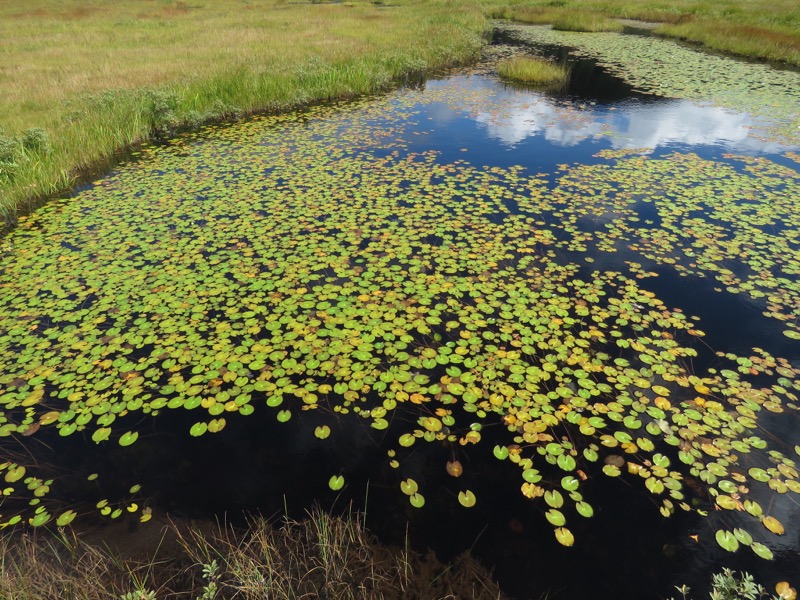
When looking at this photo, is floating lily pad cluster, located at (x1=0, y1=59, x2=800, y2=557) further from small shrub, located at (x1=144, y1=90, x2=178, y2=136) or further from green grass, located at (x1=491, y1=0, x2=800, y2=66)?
green grass, located at (x1=491, y1=0, x2=800, y2=66)

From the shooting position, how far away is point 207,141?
40.0ft

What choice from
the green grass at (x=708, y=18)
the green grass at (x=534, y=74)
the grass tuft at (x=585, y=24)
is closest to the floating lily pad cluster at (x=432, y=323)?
the green grass at (x=534, y=74)

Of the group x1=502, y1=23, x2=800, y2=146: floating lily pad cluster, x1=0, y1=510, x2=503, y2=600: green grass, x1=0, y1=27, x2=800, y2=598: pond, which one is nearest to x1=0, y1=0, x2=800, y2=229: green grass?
x1=0, y1=27, x2=800, y2=598: pond

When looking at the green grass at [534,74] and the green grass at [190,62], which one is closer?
the green grass at [190,62]

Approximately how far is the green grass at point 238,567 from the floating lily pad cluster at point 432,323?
0.41 meters

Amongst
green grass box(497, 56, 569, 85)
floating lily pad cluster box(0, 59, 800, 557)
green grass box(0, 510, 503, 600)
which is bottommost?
green grass box(0, 510, 503, 600)

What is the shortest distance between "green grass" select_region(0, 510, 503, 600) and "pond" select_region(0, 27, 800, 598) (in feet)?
0.64

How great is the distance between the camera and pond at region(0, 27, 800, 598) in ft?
11.1

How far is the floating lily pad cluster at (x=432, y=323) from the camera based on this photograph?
3793 millimetres

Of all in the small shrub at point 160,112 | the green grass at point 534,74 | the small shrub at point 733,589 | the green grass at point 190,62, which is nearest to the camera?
the small shrub at point 733,589

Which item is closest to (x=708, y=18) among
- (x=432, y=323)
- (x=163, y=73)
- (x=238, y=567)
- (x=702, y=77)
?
(x=702, y=77)

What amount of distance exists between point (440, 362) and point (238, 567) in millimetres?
2752

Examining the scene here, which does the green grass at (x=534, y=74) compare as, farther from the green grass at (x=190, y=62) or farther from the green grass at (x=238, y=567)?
the green grass at (x=238, y=567)


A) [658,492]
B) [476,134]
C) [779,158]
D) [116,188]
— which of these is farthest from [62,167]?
[779,158]
